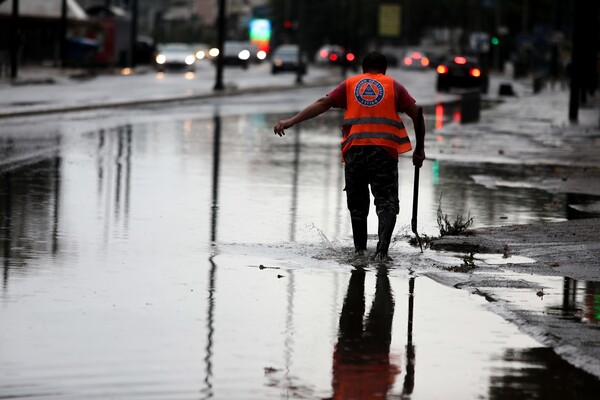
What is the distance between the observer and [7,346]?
25.9 ft

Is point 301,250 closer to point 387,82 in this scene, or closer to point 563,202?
point 387,82

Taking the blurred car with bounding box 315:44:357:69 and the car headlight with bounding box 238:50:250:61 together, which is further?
the blurred car with bounding box 315:44:357:69

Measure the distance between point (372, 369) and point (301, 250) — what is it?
4.48 metres

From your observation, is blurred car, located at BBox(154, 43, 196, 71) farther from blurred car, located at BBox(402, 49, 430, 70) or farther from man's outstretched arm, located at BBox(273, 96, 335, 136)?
man's outstretched arm, located at BBox(273, 96, 335, 136)

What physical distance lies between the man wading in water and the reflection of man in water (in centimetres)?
120

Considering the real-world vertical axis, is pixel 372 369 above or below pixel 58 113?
below

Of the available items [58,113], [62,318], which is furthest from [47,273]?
[58,113]

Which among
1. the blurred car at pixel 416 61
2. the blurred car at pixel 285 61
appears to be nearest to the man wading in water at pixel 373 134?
the blurred car at pixel 285 61

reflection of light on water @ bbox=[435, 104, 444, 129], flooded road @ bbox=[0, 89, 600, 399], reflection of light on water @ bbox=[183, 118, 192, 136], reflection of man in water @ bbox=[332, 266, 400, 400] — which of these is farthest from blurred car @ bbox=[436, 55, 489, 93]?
reflection of man in water @ bbox=[332, 266, 400, 400]

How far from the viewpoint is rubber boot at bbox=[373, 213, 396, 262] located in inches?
445

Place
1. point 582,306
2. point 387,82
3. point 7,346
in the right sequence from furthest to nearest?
1. point 387,82
2. point 582,306
3. point 7,346

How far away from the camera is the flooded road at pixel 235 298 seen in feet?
23.9

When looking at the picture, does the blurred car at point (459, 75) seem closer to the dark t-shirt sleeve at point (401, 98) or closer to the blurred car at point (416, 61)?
the blurred car at point (416, 61)

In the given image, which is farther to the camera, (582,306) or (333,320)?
(582,306)
